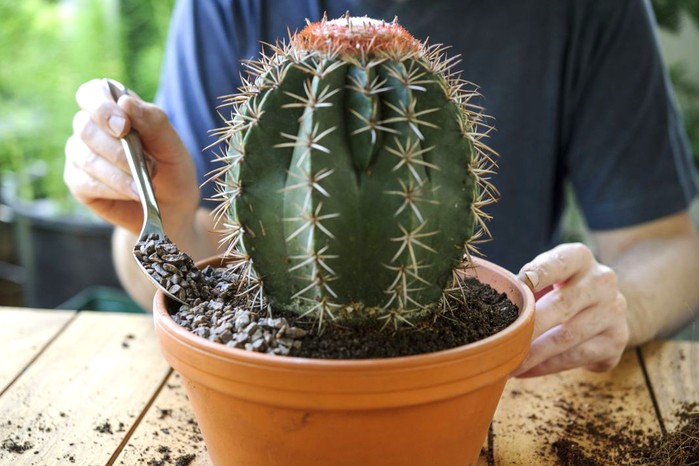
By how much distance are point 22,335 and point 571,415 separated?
0.79 m

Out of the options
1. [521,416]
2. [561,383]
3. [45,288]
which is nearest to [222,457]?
[521,416]

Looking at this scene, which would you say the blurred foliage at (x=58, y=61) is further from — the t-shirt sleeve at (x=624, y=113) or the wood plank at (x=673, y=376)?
the wood plank at (x=673, y=376)

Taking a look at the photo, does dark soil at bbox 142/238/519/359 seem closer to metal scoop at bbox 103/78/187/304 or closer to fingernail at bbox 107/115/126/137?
metal scoop at bbox 103/78/187/304

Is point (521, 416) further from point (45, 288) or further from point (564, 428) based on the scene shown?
point (45, 288)

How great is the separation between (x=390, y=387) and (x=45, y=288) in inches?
78.3

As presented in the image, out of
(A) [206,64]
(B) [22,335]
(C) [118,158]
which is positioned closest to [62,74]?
(A) [206,64]

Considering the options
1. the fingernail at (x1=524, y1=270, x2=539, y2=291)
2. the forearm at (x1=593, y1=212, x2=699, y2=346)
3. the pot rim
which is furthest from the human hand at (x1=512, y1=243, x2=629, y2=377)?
the pot rim

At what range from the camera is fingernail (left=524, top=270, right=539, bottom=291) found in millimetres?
818

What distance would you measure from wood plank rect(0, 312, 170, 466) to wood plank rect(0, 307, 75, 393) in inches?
0.6

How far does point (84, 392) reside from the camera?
914mm

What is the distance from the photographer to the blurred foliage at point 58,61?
2.23 metres

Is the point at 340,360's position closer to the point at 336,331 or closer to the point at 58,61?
the point at 336,331

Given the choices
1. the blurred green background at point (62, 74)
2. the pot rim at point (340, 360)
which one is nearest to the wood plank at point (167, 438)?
the pot rim at point (340, 360)

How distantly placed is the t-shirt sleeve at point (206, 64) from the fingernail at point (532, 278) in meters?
0.76
